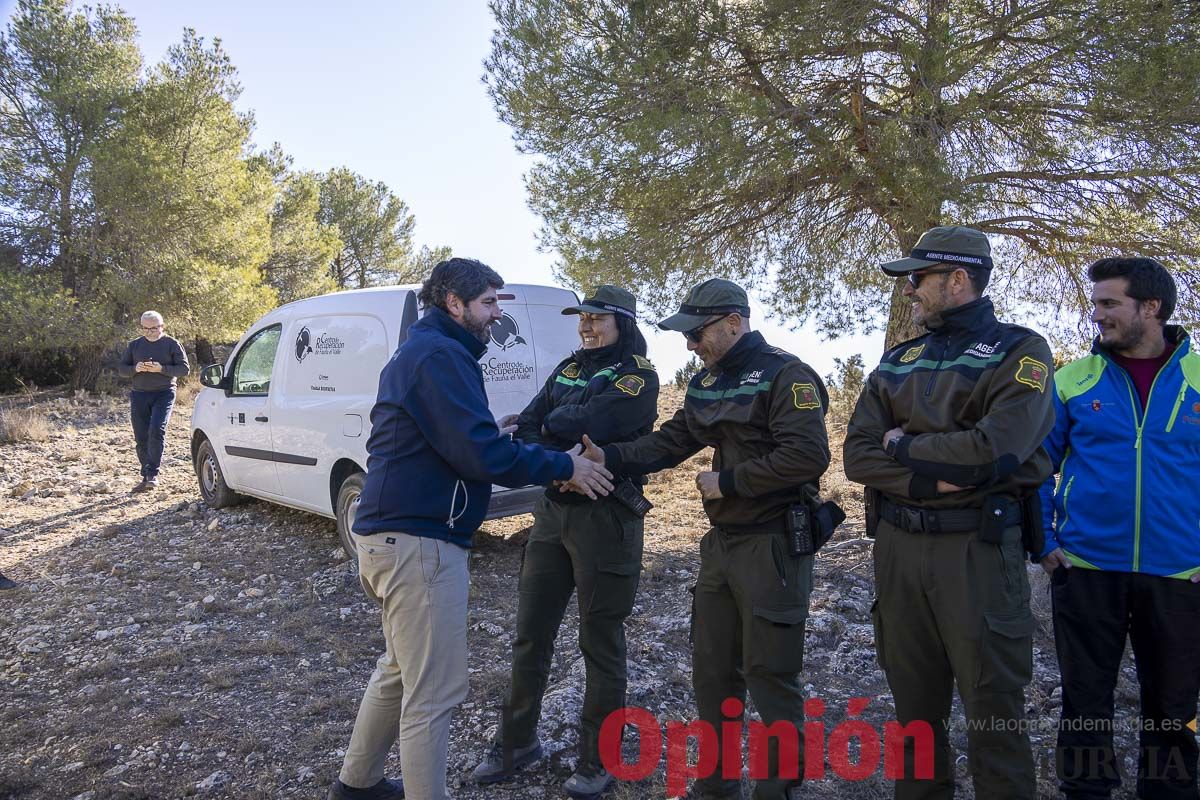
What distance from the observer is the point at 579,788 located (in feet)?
10.2

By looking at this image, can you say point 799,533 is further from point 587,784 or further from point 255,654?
point 255,654

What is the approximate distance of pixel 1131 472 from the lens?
2.85m

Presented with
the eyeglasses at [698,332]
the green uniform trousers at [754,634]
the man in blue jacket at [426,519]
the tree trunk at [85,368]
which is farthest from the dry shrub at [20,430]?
the green uniform trousers at [754,634]

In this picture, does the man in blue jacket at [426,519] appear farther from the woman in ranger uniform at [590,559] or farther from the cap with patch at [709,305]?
the cap with patch at [709,305]

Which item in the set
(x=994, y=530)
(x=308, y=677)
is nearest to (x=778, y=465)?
(x=994, y=530)

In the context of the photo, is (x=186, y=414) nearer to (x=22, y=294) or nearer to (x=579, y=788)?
(x=22, y=294)

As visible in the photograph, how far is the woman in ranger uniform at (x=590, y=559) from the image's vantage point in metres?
3.15

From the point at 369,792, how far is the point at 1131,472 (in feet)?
9.63

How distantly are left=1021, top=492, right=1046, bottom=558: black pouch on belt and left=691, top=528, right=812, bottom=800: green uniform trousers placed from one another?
26.8 inches

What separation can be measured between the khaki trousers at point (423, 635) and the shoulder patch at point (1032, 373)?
1.87 m

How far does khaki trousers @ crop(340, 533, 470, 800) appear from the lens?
270 cm

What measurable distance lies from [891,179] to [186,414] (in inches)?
540

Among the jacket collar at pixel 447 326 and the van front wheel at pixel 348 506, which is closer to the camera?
the jacket collar at pixel 447 326

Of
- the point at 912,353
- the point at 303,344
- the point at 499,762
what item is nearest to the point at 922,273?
the point at 912,353
